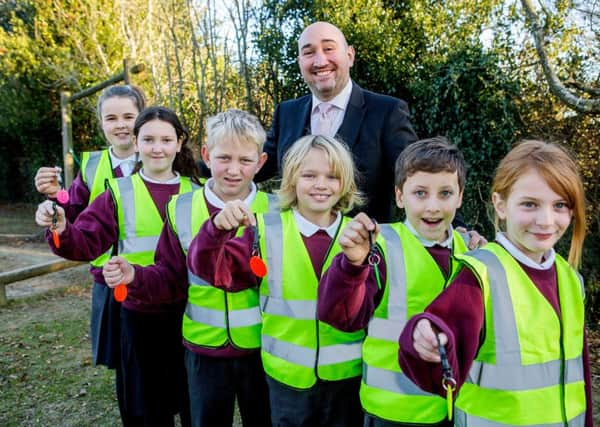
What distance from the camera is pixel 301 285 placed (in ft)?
6.79

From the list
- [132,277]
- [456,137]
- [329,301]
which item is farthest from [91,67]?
[329,301]

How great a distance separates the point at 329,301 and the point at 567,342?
80 centimetres

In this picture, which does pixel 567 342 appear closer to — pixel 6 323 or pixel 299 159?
pixel 299 159

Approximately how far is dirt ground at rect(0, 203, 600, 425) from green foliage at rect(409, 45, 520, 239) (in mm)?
1826

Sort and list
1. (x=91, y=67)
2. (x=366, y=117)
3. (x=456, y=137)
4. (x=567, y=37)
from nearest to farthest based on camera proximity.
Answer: (x=366, y=117)
(x=567, y=37)
(x=456, y=137)
(x=91, y=67)

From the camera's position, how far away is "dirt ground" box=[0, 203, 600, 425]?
487cm

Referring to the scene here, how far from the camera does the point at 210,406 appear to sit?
89.2 inches

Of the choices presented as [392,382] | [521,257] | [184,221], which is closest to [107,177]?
[184,221]

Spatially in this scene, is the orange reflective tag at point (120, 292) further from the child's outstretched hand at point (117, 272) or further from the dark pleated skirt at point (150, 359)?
the dark pleated skirt at point (150, 359)

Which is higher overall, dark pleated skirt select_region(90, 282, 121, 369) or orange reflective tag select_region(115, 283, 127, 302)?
orange reflective tag select_region(115, 283, 127, 302)

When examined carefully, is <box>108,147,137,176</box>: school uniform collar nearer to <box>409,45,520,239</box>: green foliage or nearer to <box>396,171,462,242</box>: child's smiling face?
<box>396,171,462,242</box>: child's smiling face

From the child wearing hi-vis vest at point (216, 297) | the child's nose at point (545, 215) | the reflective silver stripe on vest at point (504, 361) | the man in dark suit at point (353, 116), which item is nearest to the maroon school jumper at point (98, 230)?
the child wearing hi-vis vest at point (216, 297)

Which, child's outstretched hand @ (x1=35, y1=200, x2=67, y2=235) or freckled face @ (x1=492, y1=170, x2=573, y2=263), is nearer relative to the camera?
freckled face @ (x1=492, y1=170, x2=573, y2=263)

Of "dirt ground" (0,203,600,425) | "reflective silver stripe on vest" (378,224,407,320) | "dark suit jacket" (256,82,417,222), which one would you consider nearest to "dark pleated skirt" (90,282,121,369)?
"dark suit jacket" (256,82,417,222)
